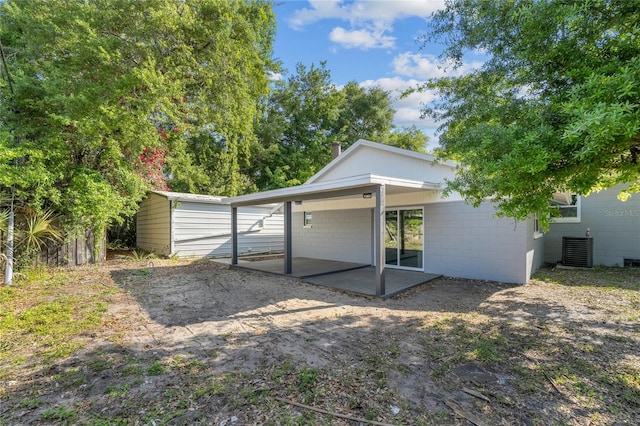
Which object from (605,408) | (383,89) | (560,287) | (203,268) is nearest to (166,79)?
(203,268)

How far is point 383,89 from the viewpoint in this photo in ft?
77.7

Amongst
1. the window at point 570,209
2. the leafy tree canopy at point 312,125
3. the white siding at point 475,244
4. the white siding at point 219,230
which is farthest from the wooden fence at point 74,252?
the window at point 570,209

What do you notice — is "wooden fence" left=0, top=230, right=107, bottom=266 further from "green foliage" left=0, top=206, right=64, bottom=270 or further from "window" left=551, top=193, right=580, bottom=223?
"window" left=551, top=193, right=580, bottom=223

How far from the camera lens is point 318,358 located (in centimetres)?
362

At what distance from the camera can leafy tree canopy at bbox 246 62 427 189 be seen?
20.6 metres

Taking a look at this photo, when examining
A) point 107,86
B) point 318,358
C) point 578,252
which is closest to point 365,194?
point 318,358

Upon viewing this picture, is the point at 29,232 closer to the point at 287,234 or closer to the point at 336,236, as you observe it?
the point at 287,234

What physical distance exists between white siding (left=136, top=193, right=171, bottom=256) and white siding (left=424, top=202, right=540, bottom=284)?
32.0 ft

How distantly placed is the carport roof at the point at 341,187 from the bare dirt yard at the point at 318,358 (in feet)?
8.05

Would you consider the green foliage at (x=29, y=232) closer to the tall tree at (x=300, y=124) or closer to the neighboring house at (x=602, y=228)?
the tall tree at (x=300, y=124)

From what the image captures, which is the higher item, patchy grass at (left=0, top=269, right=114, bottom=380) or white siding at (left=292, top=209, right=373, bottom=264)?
white siding at (left=292, top=209, right=373, bottom=264)

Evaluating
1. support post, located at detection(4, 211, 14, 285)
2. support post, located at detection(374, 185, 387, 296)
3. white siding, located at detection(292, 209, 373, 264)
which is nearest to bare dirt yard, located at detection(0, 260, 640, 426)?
support post, located at detection(374, 185, 387, 296)

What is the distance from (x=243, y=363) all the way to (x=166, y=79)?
7.94 m

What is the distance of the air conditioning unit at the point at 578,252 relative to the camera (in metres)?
9.68
